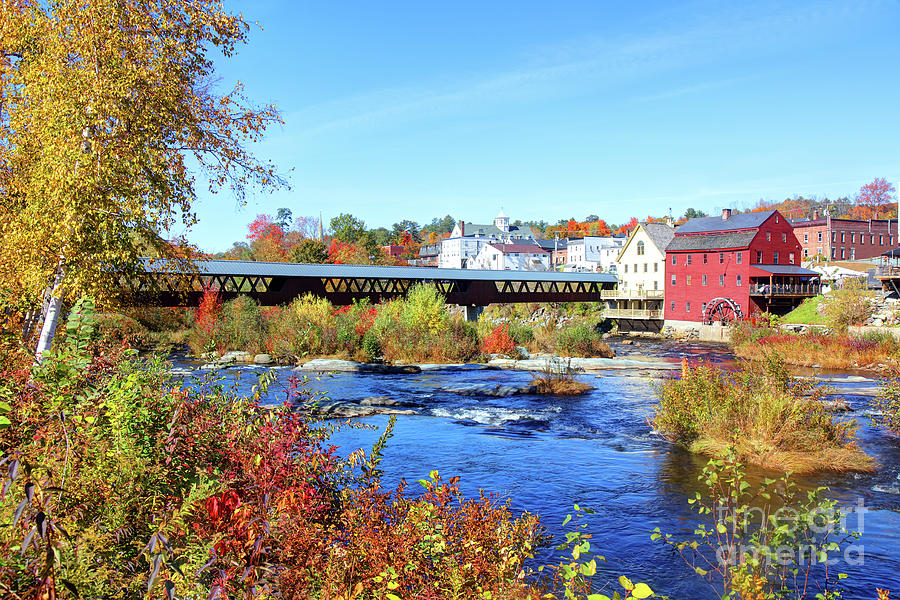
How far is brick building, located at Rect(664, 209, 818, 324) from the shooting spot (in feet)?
147

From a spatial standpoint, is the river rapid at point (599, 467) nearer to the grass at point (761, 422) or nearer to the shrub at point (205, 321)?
the grass at point (761, 422)

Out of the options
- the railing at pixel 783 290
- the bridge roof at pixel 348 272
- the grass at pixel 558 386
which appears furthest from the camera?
the railing at pixel 783 290

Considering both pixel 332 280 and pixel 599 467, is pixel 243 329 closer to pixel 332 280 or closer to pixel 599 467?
pixel 332 280

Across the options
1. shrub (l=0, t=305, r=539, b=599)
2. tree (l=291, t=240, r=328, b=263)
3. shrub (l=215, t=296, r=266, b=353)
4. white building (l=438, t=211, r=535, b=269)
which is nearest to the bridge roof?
shrub (l=215, t=296, r=266, b=353)

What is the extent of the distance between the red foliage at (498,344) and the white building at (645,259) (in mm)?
27254

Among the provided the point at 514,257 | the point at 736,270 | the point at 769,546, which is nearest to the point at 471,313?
the point at 736,270

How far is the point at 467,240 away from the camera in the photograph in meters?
118

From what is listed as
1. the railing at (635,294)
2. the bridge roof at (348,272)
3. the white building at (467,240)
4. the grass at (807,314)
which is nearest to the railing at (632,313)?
the railing at (635,294)

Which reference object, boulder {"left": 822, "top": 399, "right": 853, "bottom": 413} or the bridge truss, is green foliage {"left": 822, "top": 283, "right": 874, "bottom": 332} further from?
boulder {"left": 822, "top": 399, "right": 853, "bottom": 413}

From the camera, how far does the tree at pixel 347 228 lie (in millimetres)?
75375

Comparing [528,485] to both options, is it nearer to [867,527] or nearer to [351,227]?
[867,527]

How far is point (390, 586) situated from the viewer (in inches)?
119

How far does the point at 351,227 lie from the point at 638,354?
4930 cm

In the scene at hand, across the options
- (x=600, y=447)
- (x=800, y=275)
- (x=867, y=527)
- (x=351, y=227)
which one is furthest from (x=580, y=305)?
(x=867, y=527)
